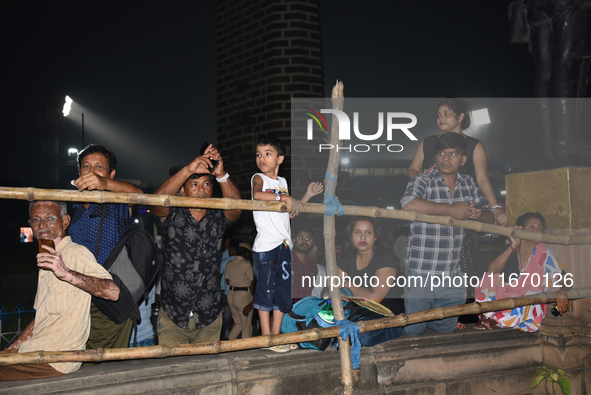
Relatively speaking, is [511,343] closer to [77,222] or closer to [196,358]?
[196,358]

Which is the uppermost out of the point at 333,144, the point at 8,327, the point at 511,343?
the point at 333,144

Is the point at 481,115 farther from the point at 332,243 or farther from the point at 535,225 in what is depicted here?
the point at 332,243

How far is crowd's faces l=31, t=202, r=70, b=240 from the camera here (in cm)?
282

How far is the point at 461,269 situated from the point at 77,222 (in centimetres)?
328

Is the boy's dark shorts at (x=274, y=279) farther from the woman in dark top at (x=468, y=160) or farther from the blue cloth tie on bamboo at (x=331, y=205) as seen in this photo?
the woman in dark top at (x=468, y=160)

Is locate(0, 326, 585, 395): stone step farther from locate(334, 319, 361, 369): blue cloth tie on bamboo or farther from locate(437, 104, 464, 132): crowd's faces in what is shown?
locate(437, 104, 464, 132): crowd's faces

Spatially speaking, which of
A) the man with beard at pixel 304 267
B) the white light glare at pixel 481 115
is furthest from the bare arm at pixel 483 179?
the man with beard at pixel 304 267

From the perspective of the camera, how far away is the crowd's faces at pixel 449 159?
157 inches

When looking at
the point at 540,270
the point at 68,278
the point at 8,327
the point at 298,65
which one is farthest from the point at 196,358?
the point at 8,327

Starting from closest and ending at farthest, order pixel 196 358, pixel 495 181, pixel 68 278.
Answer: pixel 68 278
pixel 196 358
pixel 495 181

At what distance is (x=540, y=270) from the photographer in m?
3.96

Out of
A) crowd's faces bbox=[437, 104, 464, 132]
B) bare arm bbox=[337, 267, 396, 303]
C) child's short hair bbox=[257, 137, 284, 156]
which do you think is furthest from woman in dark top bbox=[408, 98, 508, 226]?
child's short hair bbox=[257, 137, 284, 156]

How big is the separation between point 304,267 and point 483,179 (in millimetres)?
2217

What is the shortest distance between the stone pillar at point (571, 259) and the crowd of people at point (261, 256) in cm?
14
